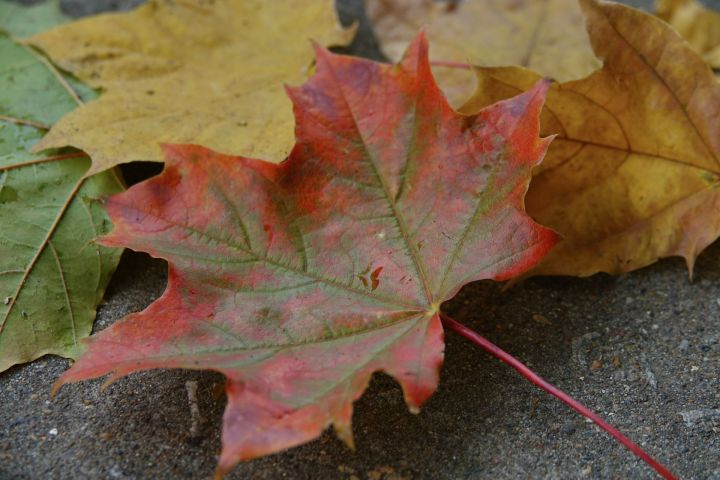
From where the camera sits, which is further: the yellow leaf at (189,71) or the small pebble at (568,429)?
the yellow leaf at (189,71)

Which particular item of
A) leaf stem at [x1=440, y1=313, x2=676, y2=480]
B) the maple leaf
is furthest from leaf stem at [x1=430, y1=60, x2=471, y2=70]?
leaf stem at [x1=440, y1=313, x2=676, y2=480]

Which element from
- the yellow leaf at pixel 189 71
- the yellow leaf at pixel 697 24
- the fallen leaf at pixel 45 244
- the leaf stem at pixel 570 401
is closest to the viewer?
the leaf stem at pixel 570 401

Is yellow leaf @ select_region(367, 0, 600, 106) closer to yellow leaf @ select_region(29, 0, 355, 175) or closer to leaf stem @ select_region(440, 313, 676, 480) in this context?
yellow leaf @ select_region(29, 0, 355, 175)

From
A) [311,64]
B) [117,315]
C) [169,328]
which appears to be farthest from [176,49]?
[169,328]

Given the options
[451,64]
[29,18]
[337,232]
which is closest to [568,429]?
[337,232]

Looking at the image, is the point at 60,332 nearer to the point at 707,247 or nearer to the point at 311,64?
the point at 311,64

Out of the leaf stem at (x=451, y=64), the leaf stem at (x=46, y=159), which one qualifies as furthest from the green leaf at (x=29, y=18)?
the leaf stem at (x=451, y=64)

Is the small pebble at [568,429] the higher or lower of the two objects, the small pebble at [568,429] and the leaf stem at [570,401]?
the lower

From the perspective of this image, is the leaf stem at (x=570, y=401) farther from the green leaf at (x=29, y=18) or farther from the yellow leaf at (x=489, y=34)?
the green leaf at (x=29, y=18)
